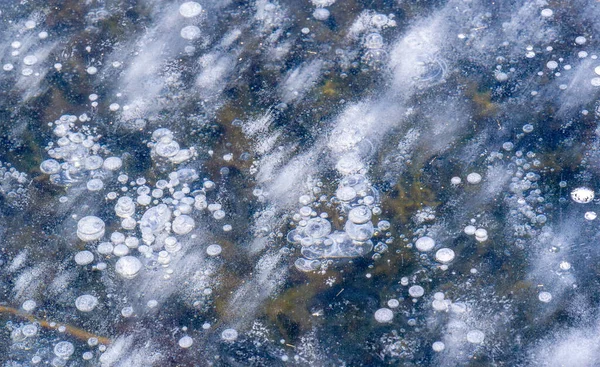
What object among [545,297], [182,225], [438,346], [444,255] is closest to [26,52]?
[182,225]

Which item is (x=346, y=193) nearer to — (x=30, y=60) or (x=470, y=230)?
(x=470, y=230)

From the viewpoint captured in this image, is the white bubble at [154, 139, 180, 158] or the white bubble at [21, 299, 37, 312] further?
the white bubble at [154, 139, 180, 158]

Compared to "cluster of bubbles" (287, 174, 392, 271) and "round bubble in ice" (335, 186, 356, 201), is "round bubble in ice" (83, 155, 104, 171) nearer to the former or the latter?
"cluster of bubbles" (287, 174, 392, 271)

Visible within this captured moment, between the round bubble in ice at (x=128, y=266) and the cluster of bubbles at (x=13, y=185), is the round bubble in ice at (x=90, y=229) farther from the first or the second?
the cluster of bubbles at (x=13, y=185)

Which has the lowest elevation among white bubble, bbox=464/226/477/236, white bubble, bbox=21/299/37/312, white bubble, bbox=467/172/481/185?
white bubble, bbox=464/226/477/236

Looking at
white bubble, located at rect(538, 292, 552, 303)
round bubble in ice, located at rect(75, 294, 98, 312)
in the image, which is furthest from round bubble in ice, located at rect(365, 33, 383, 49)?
round bubble in ice, located at rect(75, 294, 98, 312)

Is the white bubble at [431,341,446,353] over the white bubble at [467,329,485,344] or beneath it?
over

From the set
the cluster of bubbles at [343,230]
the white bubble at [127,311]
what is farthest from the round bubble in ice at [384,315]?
the white bubble at [127,311]
